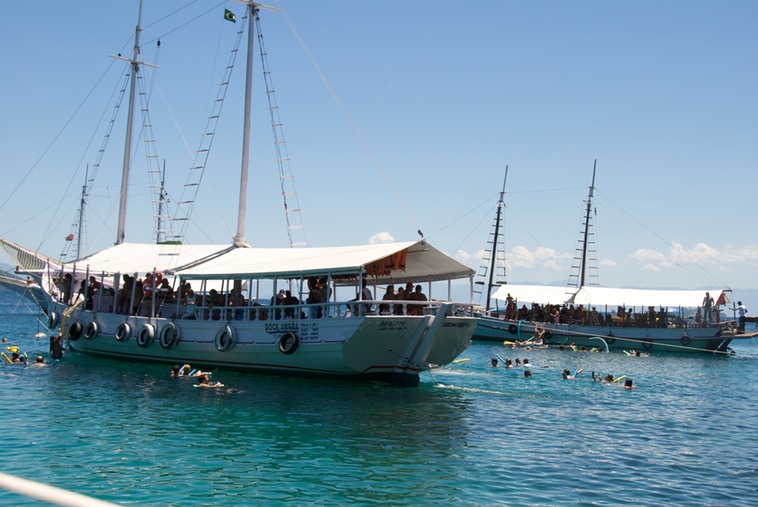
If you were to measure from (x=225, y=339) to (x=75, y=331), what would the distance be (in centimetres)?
1082

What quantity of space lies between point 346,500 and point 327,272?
41.7ft

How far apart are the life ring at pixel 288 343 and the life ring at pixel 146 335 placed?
752 cm

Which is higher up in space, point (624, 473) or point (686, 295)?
point (686, 295)

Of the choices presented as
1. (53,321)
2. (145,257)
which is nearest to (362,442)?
(145,257)

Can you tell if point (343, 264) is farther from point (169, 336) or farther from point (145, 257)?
point (145, 257)

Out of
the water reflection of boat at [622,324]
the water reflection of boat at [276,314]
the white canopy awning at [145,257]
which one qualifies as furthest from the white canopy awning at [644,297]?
the white canopy awning at [145,257]

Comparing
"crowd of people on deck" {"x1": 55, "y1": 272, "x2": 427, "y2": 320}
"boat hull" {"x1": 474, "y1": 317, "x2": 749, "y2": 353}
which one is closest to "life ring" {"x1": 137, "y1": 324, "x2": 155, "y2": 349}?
"crowd of people on deck" {"x1": 55, "y1": 272, "x2": 427, "y2": 320}

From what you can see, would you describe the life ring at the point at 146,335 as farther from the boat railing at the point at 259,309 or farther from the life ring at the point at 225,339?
the life ring at the point at 225,339

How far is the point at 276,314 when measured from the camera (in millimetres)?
28516

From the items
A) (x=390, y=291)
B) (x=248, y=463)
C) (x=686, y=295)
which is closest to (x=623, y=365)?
(x=686, y=295)

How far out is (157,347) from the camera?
104 feet

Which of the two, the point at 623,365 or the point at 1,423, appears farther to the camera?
the point at 623,365

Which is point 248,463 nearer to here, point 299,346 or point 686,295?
point 299,346

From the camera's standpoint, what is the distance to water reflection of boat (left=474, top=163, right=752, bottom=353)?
195ft
